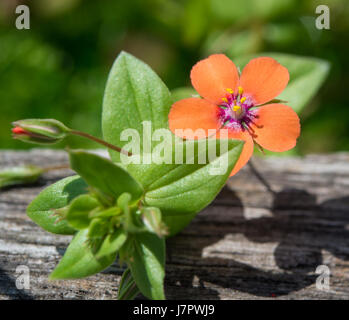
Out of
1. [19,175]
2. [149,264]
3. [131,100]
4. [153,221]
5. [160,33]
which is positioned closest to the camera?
[153,221]

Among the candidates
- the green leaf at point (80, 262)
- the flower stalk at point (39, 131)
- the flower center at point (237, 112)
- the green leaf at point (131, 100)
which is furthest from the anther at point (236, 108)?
the green leaf at point (80, 262)

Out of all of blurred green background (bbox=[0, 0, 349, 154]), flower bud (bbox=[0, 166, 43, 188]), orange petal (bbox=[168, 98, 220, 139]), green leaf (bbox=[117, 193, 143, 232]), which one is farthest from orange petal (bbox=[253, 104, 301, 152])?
blurred green background (bbox=[0, 0, 349, 154])

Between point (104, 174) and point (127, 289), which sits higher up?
point (104, 174)

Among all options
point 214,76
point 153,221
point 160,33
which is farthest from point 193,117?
point 160,33

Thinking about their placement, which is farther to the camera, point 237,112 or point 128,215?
point 237,112

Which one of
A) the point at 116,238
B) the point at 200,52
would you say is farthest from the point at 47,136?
the point at 200,52

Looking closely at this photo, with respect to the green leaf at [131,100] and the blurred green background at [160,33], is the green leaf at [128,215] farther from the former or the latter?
the blurred green background at [160,33]

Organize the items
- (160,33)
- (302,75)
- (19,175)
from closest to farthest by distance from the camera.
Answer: (19,175) → (302,75) → (160,33)

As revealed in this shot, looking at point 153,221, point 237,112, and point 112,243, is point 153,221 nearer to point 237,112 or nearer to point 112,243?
point 112,243
